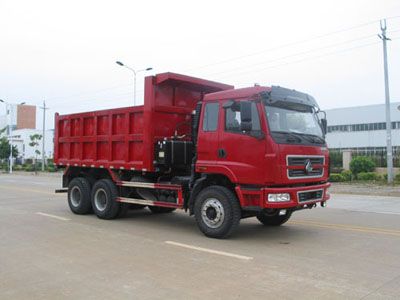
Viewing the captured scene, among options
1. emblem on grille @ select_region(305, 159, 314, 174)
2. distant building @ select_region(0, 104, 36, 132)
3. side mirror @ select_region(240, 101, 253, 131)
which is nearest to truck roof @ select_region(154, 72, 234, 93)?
side mirror @ select_region(240, 101, 253, 131)

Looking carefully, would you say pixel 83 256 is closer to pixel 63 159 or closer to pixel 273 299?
pixel 273 299

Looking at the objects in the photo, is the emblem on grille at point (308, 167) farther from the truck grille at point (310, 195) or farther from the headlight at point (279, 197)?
the headlight at point (279, 197)

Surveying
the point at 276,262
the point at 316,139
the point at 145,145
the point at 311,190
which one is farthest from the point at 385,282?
the point at 145,145

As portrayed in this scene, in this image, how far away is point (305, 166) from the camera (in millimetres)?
8234

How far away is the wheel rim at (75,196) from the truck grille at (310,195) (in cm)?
637

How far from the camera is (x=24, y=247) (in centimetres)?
768

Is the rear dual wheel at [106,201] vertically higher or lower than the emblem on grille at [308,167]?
lower

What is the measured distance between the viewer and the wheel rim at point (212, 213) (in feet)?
27.3

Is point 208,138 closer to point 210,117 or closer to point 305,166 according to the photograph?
point 210,117

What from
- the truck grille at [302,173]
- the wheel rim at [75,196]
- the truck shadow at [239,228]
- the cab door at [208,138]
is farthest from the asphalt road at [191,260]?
the cab door at [208,138]

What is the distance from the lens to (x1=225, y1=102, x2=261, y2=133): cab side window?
7.98 metres

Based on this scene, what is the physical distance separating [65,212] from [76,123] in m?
2.56

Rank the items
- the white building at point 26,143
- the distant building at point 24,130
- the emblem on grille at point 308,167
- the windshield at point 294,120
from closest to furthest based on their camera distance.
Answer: the windshield at point 294,120 < the emblem on grille at point 308,167 < the white building at point 26,143 < the distant building at point 24,130

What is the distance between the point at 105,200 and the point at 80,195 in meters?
1.12
